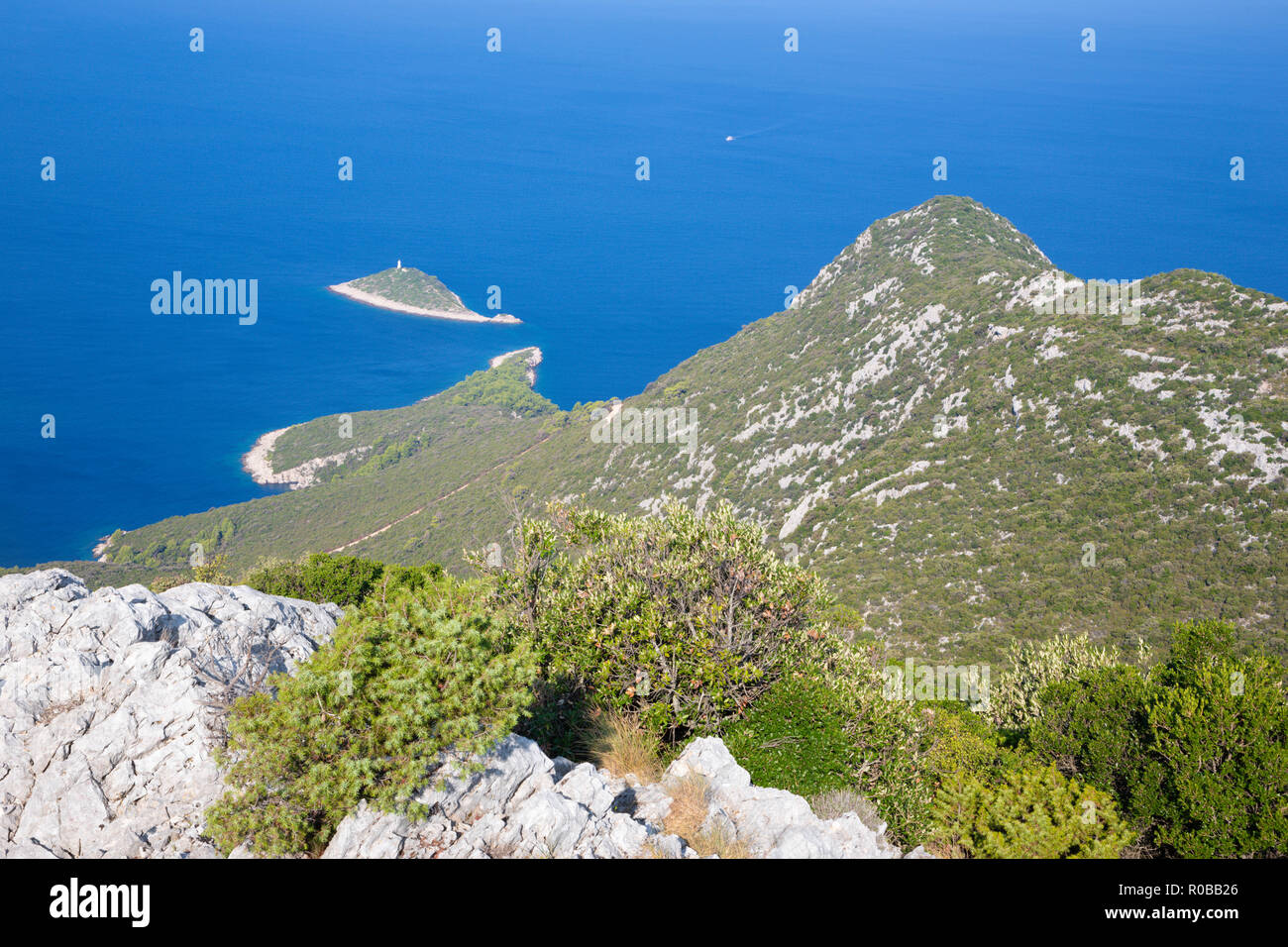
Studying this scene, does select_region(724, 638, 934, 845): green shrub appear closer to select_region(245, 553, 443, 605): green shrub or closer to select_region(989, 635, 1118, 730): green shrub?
select_region(989, 635, 1118, 730): green shrub

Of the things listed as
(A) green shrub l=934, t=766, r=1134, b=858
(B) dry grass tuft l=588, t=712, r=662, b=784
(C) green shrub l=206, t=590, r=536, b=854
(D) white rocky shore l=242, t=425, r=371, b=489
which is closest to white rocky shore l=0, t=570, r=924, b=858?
(C) green shrub l=206, t=590, r=536, b=854

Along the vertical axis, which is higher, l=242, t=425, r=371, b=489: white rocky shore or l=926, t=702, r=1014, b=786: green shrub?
l=242, t=425, r=371, b=489: white rocky shore

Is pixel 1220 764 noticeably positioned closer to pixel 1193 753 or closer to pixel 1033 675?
pixel 1193 753

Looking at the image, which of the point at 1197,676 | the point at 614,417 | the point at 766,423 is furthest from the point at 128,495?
the point at 1197,676

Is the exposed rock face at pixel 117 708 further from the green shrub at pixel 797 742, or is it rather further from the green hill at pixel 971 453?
the green shrub at pixel 797 742

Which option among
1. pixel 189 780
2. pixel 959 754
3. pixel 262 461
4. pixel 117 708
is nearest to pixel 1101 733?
pixel 959 754

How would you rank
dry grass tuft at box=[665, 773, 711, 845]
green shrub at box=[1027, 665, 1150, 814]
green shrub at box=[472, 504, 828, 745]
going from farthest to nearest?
green shrub at box=[1027, 665, 1150, 814] → green shrub at box=[472, 504, 828, 745] → dry grass tuft at box=[665, 773, 711, 845]
